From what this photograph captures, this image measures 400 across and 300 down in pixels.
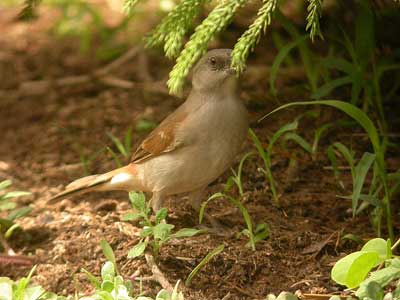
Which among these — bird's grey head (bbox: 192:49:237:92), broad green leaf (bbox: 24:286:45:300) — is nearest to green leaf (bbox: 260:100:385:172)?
bird's grey head (bbox: 192:49:237:92)

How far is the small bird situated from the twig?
0.63 meters

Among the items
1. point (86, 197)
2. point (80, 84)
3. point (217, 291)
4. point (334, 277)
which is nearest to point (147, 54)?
point (80, 84)

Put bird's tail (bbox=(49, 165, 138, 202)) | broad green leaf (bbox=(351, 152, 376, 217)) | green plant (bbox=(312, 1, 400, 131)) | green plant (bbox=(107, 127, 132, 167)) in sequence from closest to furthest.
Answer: broad green leaf (bbox=(351, 152, 376, 217))
bird's tail (bbox=(49, 165, 138, 202))
green plant (bbox=(312, 1, 400, 131))
green plant (bbox=(107, 127, 132, 167))

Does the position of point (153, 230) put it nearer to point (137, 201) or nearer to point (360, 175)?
point (137, 201)

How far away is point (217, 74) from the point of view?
469 centimetres

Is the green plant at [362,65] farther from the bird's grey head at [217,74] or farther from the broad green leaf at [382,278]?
the broad green leaf at [382,278]

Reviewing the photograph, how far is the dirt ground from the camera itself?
13.8 ft

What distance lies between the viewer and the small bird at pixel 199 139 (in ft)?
14.9

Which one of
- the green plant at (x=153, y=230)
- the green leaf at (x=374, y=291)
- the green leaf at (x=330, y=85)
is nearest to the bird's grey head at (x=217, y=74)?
the green leaf at (x=330, y=85)

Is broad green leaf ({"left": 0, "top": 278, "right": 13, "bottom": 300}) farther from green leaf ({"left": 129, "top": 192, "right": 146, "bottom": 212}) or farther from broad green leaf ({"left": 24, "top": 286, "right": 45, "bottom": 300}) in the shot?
green leaf ({"left": 129, "top": 192, "right": 146, "bottom": 212})

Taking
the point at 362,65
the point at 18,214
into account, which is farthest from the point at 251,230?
the point at 362,65

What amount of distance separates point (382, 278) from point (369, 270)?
16 cm

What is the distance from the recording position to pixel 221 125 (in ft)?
14.9

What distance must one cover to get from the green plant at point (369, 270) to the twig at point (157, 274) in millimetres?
822
